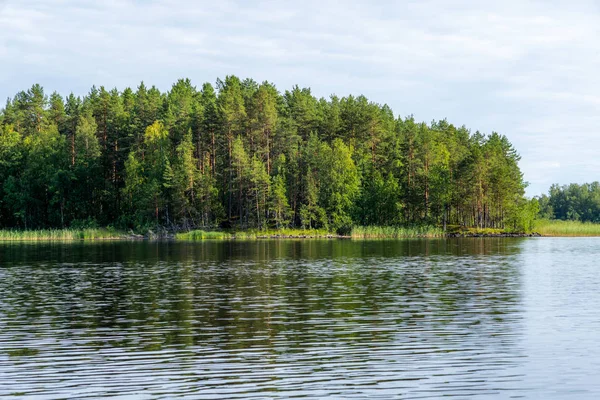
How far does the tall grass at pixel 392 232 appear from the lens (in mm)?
121819

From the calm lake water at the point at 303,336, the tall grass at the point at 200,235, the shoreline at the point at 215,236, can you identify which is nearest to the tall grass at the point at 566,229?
the shoreline at the point at 215,236

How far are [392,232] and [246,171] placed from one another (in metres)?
27.7

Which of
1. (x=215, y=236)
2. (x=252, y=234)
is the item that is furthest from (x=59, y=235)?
(x=252, y=234)

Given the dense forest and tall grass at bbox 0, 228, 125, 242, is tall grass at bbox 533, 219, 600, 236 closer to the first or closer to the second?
the dense forest

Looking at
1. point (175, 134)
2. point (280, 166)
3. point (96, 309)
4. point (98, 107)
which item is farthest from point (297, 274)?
point (98, 107)

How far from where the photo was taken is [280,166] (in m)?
133

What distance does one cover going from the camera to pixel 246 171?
411 feet

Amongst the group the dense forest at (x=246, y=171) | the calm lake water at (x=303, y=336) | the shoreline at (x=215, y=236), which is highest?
the dense forest at (x=246, y=171)

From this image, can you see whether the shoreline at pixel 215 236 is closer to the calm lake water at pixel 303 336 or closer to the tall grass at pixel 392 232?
the tall grass at pixel 392 232

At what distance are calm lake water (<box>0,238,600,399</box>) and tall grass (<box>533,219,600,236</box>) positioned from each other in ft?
277

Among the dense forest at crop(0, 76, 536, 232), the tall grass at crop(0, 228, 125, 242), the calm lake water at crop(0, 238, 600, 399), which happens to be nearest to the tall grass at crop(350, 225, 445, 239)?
the dense forest at crop(0, 76, 536, 232)

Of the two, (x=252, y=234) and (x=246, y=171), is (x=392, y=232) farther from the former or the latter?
(x=246, y=171)

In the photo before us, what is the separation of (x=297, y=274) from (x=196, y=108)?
3725 inches

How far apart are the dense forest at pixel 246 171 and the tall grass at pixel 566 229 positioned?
12.2 ft
